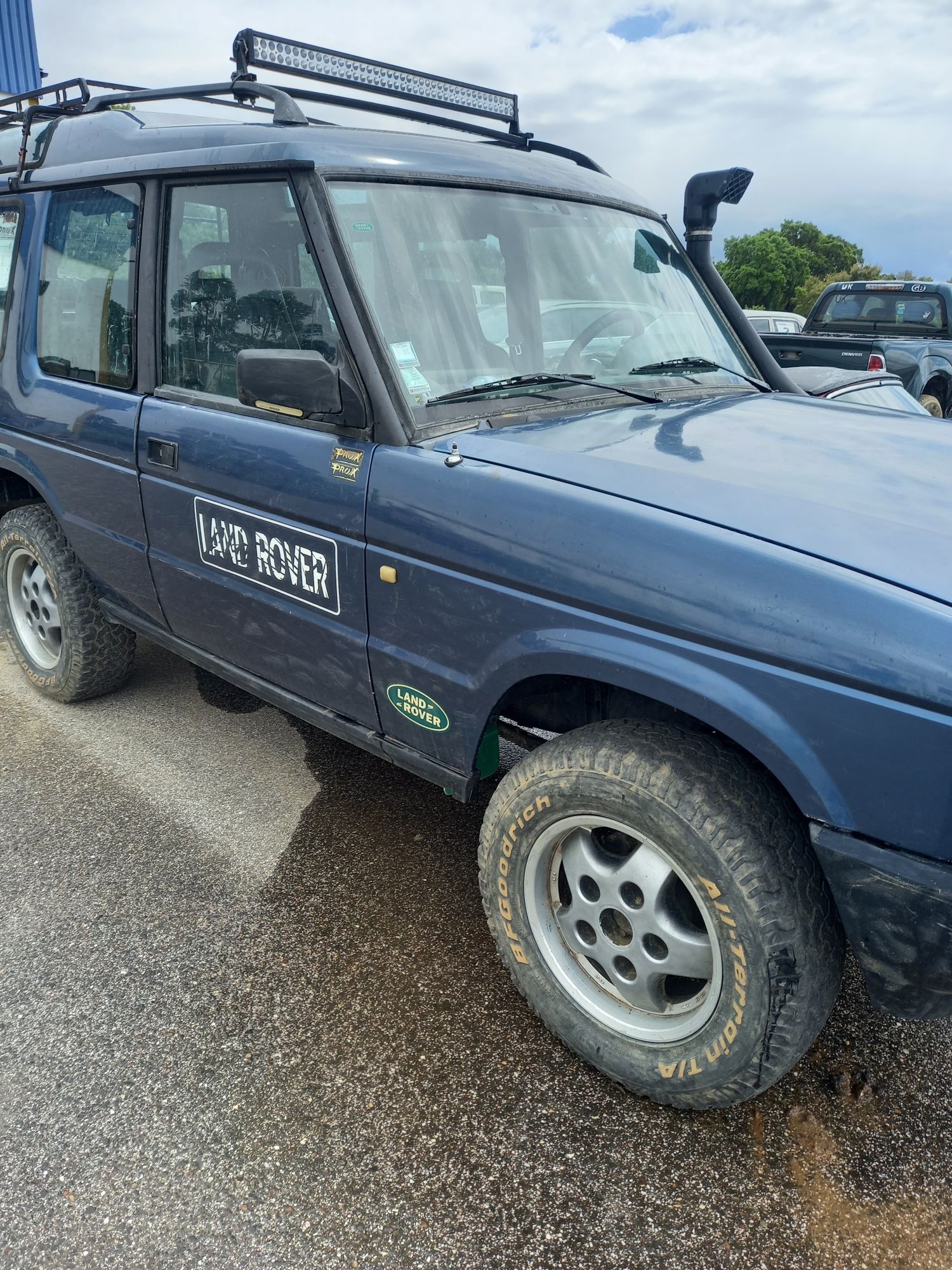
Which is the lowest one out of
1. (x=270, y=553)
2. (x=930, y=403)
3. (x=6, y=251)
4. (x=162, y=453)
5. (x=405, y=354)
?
(x=930, y=403)

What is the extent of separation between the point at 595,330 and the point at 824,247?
70644 mm

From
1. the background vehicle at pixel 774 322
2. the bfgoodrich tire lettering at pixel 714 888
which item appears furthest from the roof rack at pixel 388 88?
the background vehicle at pixel 774 322

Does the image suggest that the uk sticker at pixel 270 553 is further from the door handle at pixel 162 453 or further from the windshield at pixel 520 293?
the windshield at pixel 520 293

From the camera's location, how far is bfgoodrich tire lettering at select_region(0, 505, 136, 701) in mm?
3754

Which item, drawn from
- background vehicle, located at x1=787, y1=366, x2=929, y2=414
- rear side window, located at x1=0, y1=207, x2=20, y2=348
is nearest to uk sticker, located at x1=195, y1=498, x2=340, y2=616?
rear side window, located at x1=0, y1=207, x2=20, y2=348

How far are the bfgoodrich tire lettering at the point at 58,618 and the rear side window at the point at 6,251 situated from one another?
0.78 meters

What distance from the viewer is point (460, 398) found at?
2383 mm

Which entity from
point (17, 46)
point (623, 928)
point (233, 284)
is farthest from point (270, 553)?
point (17, 46)

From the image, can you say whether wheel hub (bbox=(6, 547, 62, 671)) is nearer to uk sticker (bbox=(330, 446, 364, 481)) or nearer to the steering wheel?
uk sticker (bbox=(330, 446, 364, 481))

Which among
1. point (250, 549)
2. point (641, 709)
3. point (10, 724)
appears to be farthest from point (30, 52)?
point (641, 709)

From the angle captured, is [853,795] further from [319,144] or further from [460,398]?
[319,144]

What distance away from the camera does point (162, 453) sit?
9.50 ft

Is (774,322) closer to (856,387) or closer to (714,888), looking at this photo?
(856,387)

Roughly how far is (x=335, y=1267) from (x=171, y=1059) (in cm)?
69
